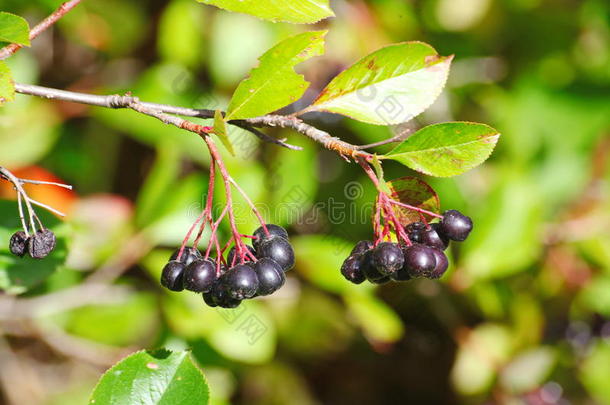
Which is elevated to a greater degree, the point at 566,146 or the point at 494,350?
the point at 566,146

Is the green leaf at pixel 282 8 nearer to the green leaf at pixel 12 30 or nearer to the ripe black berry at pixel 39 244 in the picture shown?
the green leaf at pixel 12 30

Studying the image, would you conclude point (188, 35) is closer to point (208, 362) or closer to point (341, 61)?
point (341, 61)

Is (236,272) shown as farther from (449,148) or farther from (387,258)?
(449,148)

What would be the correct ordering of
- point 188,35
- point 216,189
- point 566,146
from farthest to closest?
point 566,146, point 188,35, point 216,189

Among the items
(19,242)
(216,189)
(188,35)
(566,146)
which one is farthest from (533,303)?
(19,242)

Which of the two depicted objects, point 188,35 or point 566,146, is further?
point 566,146

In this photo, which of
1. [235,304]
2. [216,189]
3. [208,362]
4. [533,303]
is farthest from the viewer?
[533,303]
